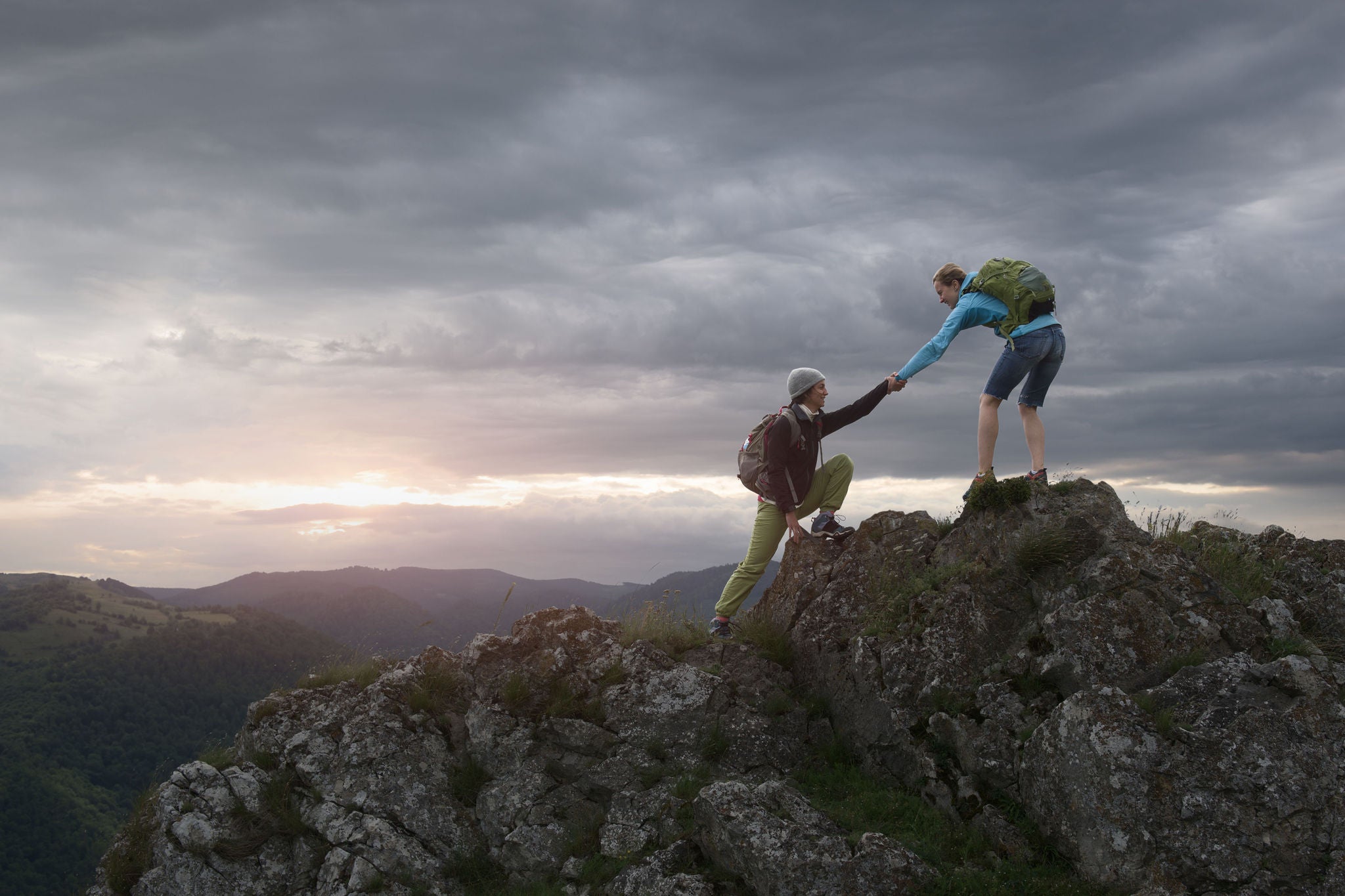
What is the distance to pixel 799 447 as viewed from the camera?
536 inches

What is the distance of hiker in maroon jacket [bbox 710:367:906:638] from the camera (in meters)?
13.5

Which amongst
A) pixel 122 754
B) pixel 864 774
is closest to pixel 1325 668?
pixel 864 774

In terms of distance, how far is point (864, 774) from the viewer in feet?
37.4

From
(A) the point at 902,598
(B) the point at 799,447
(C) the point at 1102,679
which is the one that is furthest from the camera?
(B) the point at 799,447

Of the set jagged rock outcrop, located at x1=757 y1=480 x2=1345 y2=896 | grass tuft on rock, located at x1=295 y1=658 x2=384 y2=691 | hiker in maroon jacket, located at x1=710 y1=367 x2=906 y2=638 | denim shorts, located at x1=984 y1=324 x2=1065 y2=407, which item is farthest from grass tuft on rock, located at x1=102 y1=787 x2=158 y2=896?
denim shorts, located at x1=984 y1=324 x2=1065 y2=407

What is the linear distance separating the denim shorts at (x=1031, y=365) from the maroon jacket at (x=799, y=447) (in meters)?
1.81

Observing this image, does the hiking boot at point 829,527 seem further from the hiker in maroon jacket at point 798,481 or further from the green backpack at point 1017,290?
the green backpack at point 1017,290

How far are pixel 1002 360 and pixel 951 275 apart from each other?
166 centimetres

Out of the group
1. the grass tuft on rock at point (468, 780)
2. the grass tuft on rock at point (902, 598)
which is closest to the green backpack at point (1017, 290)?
the grass tuft on rock at point (902, 598)

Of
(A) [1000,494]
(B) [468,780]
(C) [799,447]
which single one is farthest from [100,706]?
(A) [1000,494]

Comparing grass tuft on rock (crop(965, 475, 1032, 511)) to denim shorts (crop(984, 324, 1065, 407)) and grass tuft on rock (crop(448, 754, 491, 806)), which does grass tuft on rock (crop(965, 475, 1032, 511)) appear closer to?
denim shorts (crop(984, 324, 1065, 407))

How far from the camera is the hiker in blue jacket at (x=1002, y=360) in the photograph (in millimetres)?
12766

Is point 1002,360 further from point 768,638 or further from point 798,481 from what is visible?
point 768,638

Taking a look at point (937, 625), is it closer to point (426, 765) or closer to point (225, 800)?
point (426, 765)
